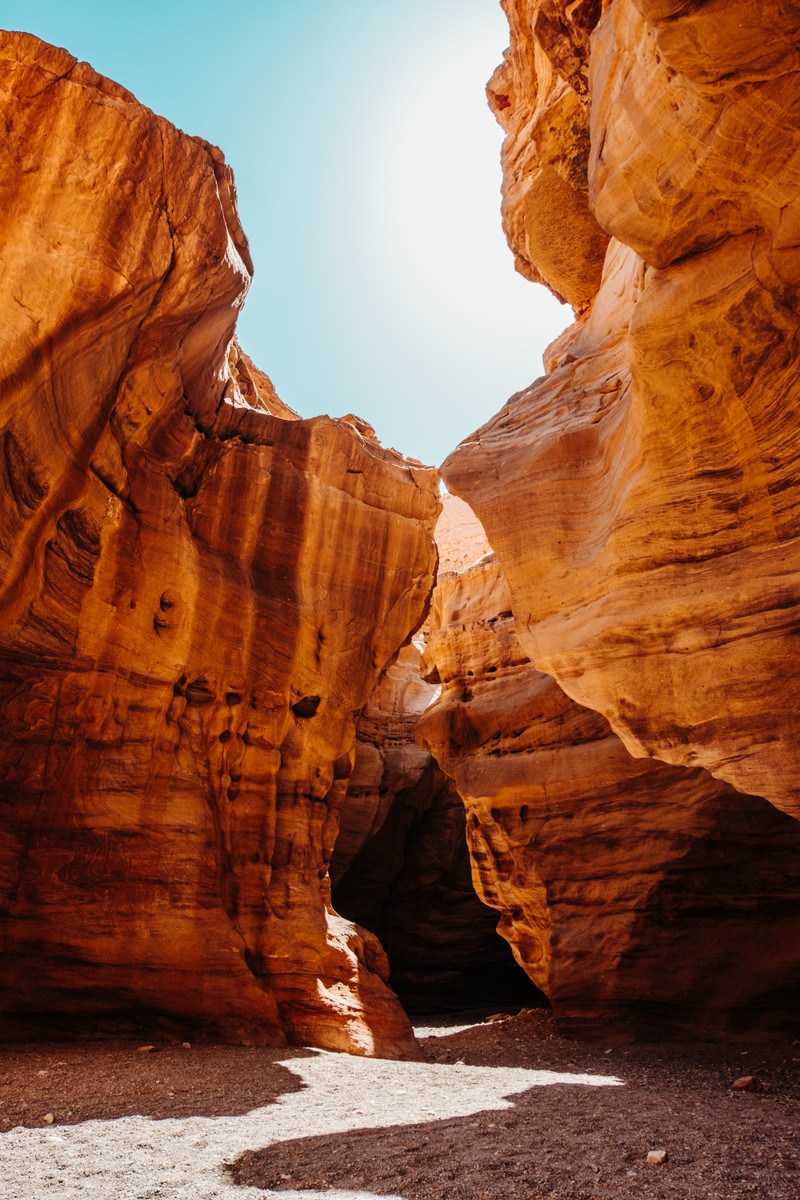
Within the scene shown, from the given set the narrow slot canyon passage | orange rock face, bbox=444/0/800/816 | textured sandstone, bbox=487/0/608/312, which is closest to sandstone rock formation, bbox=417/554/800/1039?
Answer: orange rock face, bbox=444/0/800/816

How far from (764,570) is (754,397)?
1.59 m

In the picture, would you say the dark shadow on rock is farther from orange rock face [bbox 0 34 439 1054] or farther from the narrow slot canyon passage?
the narrow slot canyon passage

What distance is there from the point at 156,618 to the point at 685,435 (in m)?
7.76

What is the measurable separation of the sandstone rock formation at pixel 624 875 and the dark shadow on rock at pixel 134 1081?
5427 mm

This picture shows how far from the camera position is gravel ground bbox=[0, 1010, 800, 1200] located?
510 centimetres

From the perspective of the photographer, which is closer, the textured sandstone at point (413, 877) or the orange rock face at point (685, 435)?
the orange rock face at point (685, 435)

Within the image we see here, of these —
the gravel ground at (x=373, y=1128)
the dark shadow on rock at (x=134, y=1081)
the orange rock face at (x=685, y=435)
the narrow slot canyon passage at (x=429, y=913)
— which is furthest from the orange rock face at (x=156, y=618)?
the narrow slot canyon passage at (x=429, y=913)

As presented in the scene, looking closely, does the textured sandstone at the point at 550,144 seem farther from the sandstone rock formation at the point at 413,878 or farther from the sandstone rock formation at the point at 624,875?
the sandstone rock formation at the point at 413,878

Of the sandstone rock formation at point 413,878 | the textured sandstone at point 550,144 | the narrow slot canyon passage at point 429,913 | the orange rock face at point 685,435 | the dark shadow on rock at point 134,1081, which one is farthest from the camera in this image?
the narrow slot canyon passage at point 429,913

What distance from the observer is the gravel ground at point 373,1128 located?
5098mm

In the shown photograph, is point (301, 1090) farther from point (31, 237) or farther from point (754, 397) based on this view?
point (31, 237)

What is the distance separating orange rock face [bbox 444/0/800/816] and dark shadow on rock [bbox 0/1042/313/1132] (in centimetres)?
531

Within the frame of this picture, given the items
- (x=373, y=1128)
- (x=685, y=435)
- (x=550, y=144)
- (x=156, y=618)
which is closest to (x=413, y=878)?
(x=156, y=618)

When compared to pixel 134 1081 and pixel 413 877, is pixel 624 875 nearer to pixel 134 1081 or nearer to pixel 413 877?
pixel 134 1081
